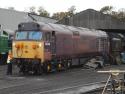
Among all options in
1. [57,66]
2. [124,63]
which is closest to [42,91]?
[57,66]

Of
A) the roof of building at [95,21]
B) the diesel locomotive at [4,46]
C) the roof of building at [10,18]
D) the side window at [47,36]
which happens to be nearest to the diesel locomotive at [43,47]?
the side window at [47,36]

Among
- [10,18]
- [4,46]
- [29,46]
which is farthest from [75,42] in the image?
[10,18]

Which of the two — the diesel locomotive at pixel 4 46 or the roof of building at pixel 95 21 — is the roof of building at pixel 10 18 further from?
the diesel locomotive at pixel 4 46

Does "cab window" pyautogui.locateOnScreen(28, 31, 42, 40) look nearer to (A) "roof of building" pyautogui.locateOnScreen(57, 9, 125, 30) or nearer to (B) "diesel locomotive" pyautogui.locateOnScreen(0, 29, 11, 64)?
(B) "diesel locomotive" pyautogui.locateOnScreen(0, 29, 11, 64)

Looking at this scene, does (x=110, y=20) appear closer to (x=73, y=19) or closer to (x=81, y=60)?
(x=73, y=19)

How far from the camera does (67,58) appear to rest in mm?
29625

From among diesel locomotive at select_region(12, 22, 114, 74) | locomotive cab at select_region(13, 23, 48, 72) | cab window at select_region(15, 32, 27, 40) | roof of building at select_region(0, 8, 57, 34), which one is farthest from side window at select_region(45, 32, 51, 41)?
roof of building at select_region(0, 8, 57, 34)

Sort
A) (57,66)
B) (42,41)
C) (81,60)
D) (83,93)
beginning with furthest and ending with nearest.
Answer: (81,60) < (57,66) < (42,41) < (83,93)

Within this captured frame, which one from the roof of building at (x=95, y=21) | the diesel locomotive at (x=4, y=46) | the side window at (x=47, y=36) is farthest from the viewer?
the roof of building at (x=95, y=21)

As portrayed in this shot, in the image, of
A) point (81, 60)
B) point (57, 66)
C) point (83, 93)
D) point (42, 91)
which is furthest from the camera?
point (81, 60)

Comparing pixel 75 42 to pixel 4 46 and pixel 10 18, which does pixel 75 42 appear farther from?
pixel 10 18


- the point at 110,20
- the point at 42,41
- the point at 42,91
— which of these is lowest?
the point at 42,91

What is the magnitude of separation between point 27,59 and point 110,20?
25317 mm

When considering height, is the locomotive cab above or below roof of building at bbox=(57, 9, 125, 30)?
below
